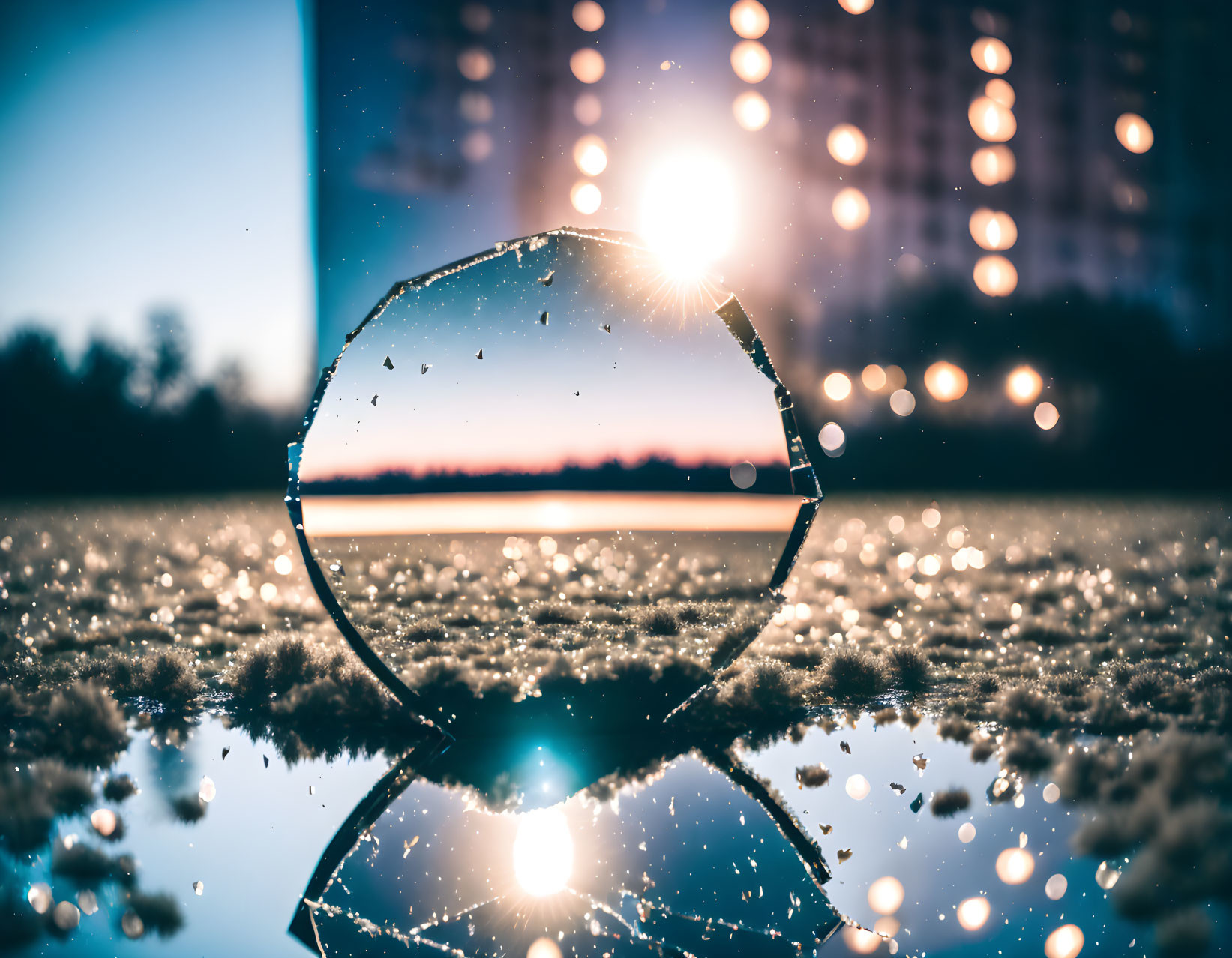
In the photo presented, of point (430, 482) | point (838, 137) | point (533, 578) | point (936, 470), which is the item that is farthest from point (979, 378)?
point (430, 482)

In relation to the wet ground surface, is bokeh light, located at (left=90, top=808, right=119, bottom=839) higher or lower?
lower

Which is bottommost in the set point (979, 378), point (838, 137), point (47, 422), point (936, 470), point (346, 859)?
point (346, 859)

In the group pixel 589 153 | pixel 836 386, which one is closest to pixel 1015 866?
pixel 589 153

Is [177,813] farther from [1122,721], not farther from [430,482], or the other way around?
[1122,721]

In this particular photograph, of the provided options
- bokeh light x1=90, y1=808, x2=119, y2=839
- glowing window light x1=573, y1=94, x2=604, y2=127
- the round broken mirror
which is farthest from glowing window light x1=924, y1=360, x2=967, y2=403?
bokeh light x1=90, y1=808, x2=119, y2=839

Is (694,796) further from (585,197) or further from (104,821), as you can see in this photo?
(585,197)

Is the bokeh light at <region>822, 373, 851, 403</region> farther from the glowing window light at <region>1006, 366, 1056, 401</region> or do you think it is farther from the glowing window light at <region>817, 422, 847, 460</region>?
the glowing window light at <region>1006, 366, 1056, 401</region>

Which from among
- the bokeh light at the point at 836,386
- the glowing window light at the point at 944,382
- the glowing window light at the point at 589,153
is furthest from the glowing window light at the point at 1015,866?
the glowing window light at the point at 944,382
